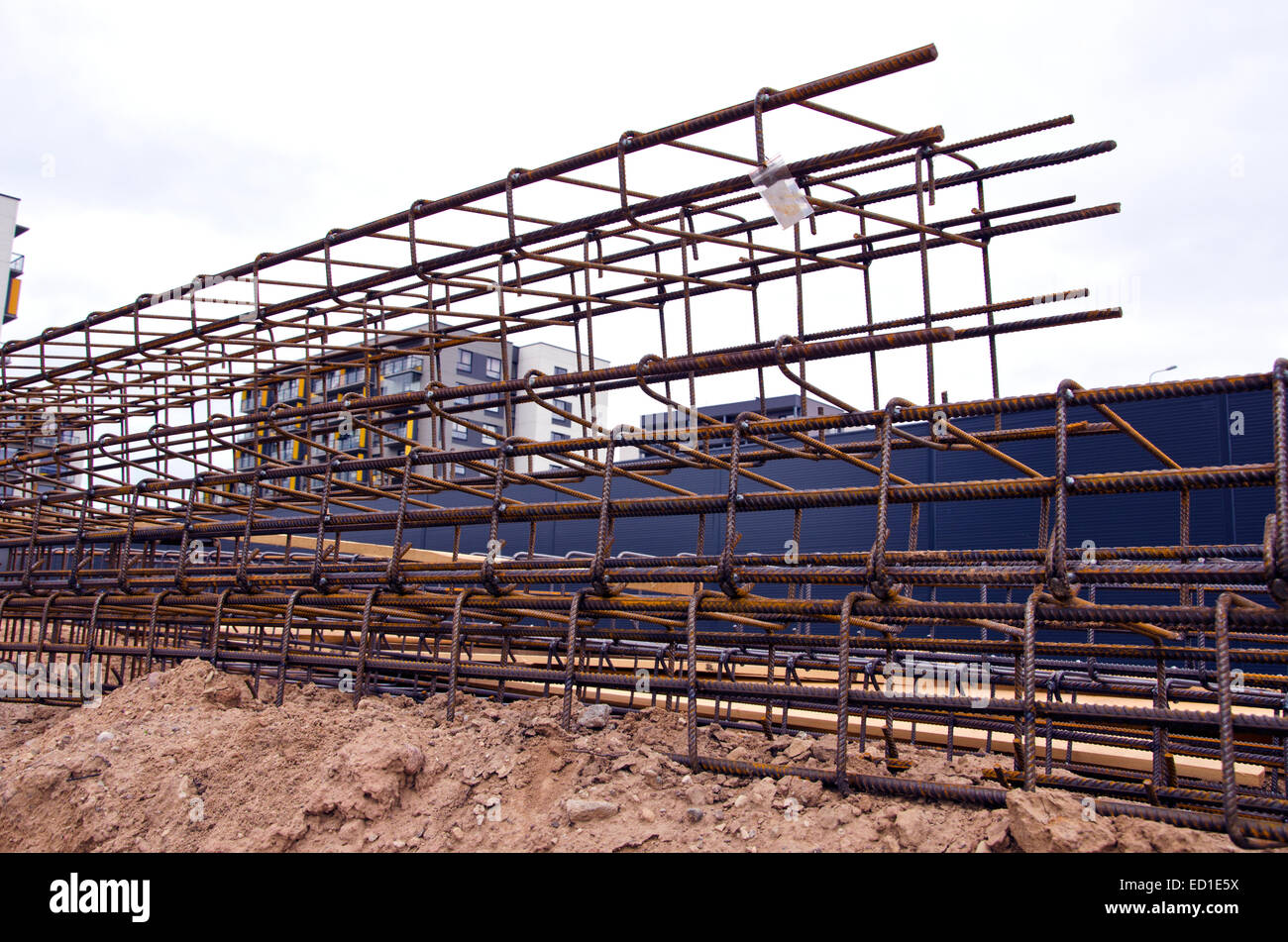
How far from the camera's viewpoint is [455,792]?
4.23 m

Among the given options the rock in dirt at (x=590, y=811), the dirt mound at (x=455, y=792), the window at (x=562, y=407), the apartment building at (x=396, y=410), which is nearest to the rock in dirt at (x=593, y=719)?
the dirt mound at (x=455, y=792)

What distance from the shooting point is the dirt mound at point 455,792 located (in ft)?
11.3

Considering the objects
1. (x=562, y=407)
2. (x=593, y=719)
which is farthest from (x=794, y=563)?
(x=562, y=407)

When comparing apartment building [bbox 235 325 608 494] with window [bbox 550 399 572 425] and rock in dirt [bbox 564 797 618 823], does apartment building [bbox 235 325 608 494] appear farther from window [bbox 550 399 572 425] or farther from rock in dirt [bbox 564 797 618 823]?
rock in dirt [bbox 564 797 618 823]

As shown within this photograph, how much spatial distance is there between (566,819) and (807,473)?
18991 millimetres

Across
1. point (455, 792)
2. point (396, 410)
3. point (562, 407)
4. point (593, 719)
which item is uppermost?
point (396, 410)

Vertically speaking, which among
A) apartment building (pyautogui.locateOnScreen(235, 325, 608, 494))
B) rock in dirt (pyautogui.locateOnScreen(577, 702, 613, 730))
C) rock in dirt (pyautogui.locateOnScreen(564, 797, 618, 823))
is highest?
apartment building (pyautogui.locateOnScreen(235, 325, 608, 494))

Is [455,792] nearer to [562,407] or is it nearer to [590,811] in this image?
[590,811]

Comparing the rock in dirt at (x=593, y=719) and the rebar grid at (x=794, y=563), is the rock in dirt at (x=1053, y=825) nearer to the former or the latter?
the rebar grid at (x=794, y=563)

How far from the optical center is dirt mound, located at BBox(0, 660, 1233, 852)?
135 inches

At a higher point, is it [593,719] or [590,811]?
[593,719]

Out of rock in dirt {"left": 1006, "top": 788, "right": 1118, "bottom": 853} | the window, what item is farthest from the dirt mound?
the window

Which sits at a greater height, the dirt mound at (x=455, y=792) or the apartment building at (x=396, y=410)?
the apartment building at (x=396, y=410)
